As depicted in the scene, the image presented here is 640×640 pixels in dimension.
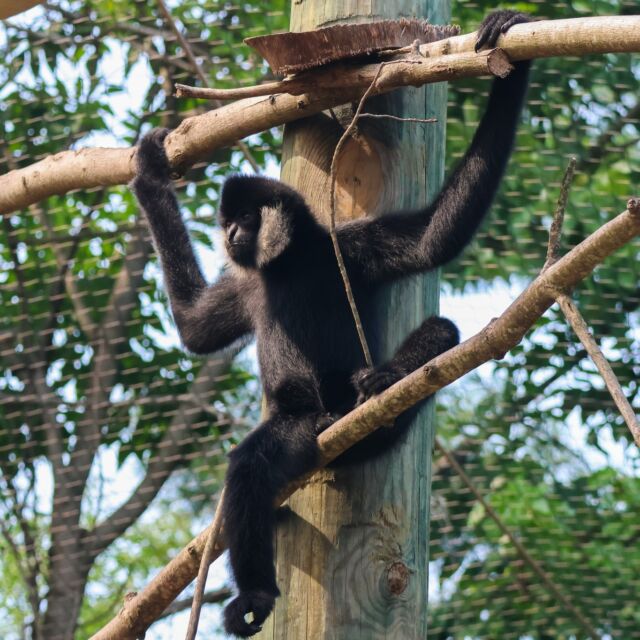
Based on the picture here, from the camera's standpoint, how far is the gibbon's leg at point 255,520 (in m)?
2.82

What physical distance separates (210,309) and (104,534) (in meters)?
3.24

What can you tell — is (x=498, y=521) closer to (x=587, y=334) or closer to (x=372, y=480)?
(x=372, y=480)

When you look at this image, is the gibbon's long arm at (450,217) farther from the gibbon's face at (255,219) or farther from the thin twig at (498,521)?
the thin twig at (498,521)

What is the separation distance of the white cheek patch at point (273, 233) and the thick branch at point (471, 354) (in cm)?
93

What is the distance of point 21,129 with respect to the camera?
6.44m

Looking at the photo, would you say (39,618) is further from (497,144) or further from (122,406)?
(497,144)

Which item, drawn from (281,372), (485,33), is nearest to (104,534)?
(281,372)

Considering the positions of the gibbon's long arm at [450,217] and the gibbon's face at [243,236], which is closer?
the gibbon's long arm at [450,217]

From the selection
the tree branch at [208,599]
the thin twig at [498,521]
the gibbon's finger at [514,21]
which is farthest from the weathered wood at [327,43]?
the tree branch at [208,599]

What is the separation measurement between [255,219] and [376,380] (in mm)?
935

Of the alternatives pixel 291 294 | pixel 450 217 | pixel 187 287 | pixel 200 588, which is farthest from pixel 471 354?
pixel 187 287

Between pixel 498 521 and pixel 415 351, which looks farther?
pixel 498 521

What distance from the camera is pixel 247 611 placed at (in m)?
2.79

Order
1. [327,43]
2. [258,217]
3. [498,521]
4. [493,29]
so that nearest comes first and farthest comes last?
[493,29], [327,43], [258,217], [498,521]
